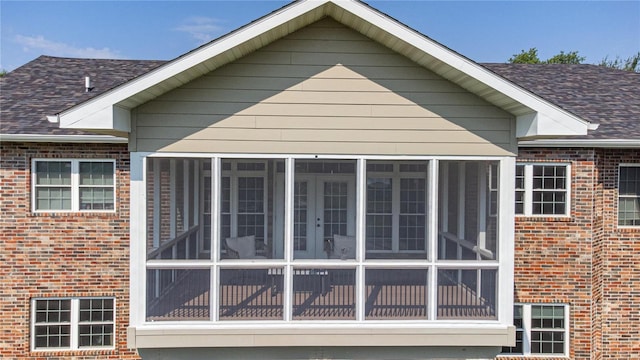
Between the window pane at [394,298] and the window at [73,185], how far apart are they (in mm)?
5437

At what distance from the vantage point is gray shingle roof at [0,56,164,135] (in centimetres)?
898

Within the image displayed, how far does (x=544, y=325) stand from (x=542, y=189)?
288 centimetres

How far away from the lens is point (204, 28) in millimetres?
69250

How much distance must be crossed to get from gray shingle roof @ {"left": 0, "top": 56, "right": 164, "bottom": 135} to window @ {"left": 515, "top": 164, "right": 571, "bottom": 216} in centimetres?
829

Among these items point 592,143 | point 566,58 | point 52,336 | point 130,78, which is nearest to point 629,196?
point 592,143

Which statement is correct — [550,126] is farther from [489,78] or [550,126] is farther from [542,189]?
[542,189]

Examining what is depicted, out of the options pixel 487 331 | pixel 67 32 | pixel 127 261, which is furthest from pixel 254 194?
pixel 67 32

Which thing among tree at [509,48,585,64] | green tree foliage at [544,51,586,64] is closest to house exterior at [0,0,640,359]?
tree at [509,48,585,64]

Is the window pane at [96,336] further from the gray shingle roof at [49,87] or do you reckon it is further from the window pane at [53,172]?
the gray shingle roof at [49,87]

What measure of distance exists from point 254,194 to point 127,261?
324cm

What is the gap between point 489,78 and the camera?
6520 millimetres

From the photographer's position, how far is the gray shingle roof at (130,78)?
9273mm

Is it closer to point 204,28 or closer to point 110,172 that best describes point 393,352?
point 110,172

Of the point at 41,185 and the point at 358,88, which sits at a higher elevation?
the point at 358,88
